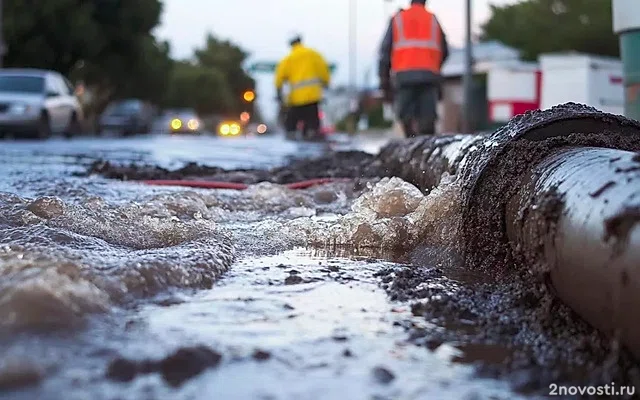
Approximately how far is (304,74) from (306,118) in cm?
95

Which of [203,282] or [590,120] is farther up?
[590,120]

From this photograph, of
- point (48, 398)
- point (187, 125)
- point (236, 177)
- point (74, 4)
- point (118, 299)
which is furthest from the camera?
point (187, 125)

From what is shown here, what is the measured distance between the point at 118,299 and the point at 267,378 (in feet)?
2.15

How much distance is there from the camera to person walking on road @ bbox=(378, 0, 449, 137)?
9328mm

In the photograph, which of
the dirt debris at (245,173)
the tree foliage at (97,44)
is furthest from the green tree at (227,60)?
the dirt debris at (245,173)

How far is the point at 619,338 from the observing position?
5.74 feet

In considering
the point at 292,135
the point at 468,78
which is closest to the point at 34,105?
the point at 292,135

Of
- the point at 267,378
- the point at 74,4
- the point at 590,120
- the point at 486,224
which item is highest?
the point at 74,4

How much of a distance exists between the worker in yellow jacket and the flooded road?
37.4 ft

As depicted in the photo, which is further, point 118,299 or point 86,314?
point 118,299

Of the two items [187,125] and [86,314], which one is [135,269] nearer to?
[86,314]

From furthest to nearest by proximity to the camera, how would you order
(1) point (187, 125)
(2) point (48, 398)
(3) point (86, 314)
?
(1) point (187, 125), (3) point (86, 314), (2) point (48, 398)

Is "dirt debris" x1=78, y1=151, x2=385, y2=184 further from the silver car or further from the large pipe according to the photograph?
the silver car

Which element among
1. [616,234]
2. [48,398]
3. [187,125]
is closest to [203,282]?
[48,398]
